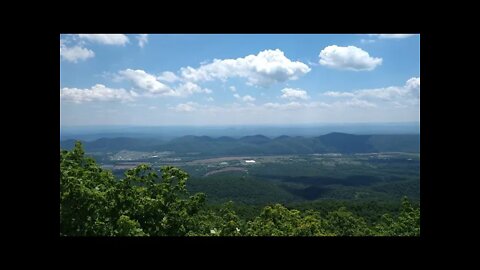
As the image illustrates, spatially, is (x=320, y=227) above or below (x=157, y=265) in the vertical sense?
below

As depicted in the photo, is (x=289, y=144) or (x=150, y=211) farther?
(x=289, y=144)

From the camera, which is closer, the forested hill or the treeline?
the treeline

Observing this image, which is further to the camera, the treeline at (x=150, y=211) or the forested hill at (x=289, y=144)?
the forested hill at (x=289, y=144)

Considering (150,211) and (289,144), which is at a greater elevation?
(150,211)
